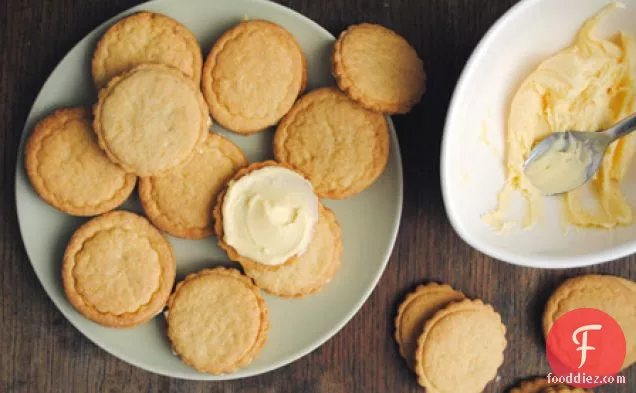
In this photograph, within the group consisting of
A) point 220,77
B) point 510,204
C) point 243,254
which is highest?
point 220,77

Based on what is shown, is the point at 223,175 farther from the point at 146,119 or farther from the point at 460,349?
the point at 460,349

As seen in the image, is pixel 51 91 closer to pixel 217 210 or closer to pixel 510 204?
pixel 217 210

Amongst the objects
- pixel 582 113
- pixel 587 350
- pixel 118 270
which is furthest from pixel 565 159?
pixel 118 270

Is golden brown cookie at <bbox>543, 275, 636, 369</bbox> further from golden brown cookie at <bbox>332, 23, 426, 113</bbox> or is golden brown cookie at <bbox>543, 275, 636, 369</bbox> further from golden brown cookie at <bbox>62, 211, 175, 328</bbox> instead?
golden brown cookie at <bbox>62, 211, 175, 328</bbox>

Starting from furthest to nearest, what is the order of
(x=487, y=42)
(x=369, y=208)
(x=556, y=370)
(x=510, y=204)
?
(x=556, y=370)
(x=369, y=208)
(x=510, y=204)
(x=487, y=42)

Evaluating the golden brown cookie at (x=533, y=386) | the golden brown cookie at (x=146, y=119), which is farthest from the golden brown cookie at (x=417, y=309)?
the golden brown cookie at (x=146, y=119)

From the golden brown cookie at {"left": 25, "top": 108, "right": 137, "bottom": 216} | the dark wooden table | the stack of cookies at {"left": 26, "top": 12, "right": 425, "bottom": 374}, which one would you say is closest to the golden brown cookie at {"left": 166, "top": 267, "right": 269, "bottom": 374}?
the stack of cookies at {"left": 26, "top": 12, "right": 425, "bottom": 374}

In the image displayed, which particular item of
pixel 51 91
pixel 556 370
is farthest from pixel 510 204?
pixel 51 91

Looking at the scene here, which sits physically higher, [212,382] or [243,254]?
[243,254]
